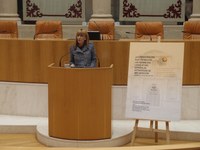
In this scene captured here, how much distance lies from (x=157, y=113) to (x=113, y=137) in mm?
670

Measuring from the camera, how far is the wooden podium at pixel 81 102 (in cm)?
456

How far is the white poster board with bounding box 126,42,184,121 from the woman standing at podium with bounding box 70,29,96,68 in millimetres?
687

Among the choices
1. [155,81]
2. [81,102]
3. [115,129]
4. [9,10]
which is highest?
[9,10]

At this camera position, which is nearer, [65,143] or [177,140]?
[65,143]

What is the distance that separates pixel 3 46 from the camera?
565cm

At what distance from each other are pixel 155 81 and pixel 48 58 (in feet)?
5.49

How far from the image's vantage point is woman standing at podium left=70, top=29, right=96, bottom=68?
503 centimetres

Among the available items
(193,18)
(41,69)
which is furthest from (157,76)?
(193,18)

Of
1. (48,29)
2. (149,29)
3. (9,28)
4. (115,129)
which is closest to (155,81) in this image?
(115,129)

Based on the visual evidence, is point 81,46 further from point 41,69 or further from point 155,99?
point 155,99

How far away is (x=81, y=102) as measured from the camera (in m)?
4.59

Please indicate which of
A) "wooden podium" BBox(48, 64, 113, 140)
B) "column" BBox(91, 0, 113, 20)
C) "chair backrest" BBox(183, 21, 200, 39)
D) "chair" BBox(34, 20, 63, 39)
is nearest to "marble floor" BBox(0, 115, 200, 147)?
"wooden podium" BBox(48, 64, 113, 140)

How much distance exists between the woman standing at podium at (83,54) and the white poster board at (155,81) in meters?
0.69

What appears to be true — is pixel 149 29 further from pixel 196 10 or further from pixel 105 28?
pixel 196 10
